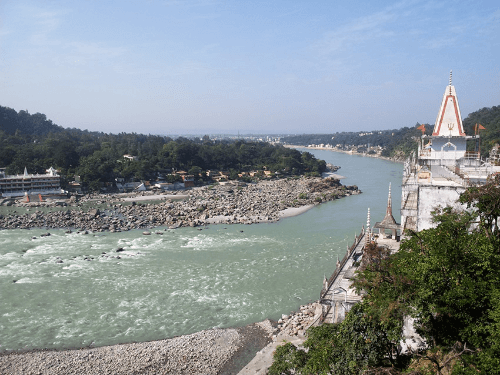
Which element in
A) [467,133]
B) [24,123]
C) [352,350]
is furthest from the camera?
[24,123]

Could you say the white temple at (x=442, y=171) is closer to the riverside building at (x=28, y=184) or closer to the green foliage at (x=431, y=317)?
the green foliage at (x=431, y=317)

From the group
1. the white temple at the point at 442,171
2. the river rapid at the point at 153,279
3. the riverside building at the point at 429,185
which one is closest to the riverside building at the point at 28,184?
the river rapid at the point at 153,279

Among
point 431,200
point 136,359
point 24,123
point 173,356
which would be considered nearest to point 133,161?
point 136,359

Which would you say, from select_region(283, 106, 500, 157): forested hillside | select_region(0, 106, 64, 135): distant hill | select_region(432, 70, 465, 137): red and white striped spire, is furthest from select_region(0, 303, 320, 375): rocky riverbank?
select_region(0, 106, 64, 135): distant hill

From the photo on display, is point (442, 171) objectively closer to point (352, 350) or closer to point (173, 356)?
point (352, 350)

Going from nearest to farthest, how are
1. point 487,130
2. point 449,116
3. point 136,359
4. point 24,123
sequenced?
point 136,359
point 449,116
point 487,130
point 24,123

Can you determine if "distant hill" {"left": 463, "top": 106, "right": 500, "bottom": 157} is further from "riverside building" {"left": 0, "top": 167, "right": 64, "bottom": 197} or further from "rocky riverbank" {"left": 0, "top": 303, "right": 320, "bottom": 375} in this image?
"riverside building" {"left": 0, "top": 167, "right": 64, "bottom": 197}

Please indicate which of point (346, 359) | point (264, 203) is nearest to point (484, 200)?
point (346, 359)
